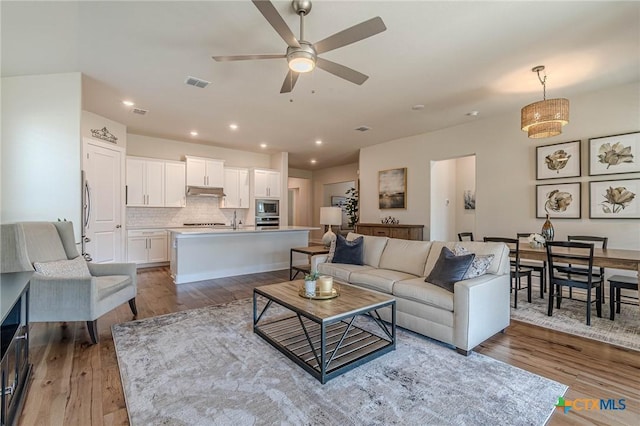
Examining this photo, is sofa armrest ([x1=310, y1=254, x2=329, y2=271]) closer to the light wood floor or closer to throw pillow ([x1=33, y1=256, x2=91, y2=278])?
the light wood floor

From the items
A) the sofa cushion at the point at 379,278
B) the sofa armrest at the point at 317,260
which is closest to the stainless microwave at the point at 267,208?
the sofa armrest at the point at 317,260

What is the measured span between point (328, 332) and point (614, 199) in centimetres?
425

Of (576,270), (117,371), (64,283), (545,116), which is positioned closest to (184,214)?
(64,283)

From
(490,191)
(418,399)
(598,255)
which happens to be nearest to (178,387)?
(418,399)

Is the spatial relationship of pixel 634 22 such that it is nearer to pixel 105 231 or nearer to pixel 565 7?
pixel 565 7

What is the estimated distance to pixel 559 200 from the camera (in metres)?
4.30

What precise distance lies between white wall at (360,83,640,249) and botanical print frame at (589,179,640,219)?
7 cm

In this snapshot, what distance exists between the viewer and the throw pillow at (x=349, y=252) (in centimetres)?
398

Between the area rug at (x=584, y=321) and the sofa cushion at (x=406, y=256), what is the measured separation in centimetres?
123

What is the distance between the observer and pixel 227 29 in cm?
260

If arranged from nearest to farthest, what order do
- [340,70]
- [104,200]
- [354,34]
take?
1. [354,34]
2. [340,70]
3. [104,200]

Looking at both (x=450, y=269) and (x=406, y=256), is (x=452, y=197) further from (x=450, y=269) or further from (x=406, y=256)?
(x=450, y=269)

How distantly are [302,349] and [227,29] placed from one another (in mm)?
2947

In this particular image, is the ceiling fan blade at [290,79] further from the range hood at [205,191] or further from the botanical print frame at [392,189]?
the range hood at [205,191]
